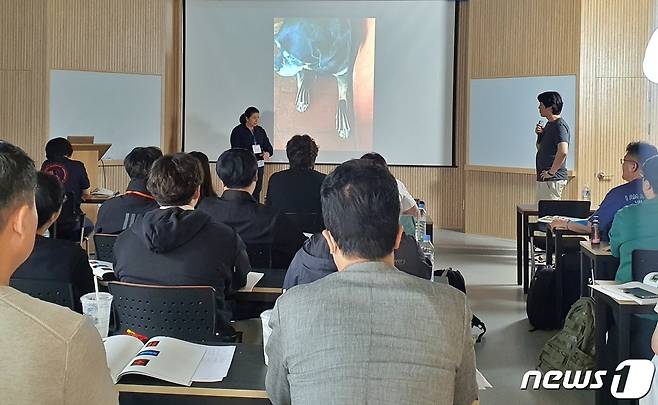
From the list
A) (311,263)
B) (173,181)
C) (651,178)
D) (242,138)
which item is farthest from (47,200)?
(242,138)

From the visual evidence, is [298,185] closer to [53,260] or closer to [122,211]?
[122,211]

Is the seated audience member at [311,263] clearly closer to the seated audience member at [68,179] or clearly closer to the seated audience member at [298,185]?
the seated audience member at [298,185]

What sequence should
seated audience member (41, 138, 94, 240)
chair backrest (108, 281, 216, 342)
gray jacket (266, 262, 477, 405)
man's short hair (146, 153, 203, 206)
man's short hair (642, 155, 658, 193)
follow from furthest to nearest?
seated audience member (41, 138, 94, 240)
man's short hair (642, 155, 658, 193)
man's short hair (146, 153, 203, 206)
chair backrest (108, 281, 216, 342)
gray jacket (266, 262, 477, 405)

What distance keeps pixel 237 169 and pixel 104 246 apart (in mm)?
837

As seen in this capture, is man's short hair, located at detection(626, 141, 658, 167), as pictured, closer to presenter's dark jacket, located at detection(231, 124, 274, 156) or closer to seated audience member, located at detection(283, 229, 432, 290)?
seated audience member, located at detection(283, 229, 432, 290)

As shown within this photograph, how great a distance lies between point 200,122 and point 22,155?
29.0 feet

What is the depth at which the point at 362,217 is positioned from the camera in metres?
1.60

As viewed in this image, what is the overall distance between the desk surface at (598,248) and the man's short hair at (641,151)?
663 mm

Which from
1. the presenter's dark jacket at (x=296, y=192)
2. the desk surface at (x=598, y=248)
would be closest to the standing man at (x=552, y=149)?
the desk surface at (x=598, y=248)

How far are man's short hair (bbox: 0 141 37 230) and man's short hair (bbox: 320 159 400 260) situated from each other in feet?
2.04

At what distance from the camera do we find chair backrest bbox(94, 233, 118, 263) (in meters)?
3.96

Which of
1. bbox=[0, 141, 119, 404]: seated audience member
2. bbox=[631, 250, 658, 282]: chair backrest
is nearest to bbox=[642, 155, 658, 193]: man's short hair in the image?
bbox=[631, 250, 658, 282]: chair backrest

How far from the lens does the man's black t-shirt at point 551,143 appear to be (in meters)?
6.91

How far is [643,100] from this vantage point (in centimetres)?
779
